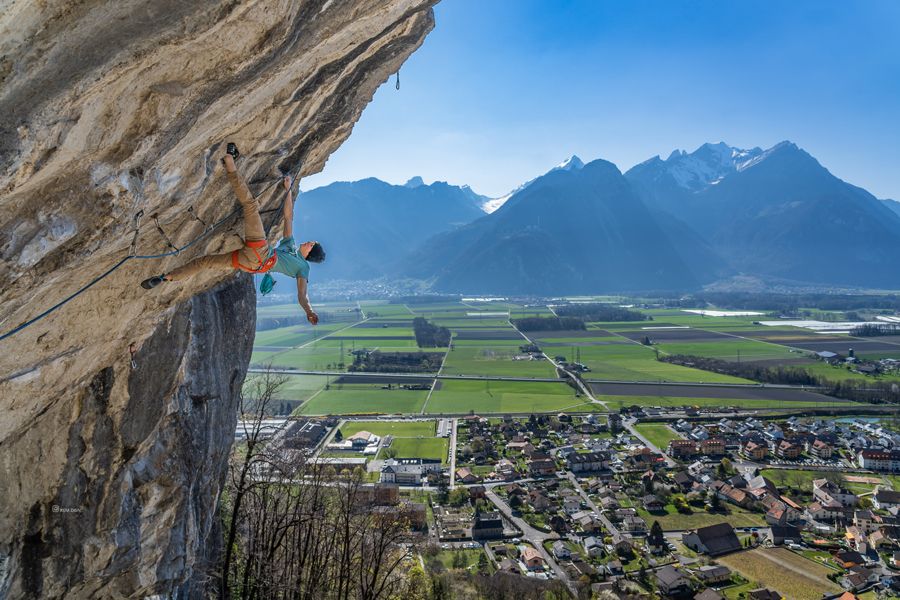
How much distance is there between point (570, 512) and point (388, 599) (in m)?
22.3

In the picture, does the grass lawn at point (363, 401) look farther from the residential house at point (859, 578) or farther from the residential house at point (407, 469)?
the residential house at point (859, 578)

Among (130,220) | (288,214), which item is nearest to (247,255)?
(288,214)

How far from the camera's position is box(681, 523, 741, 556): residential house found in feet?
101

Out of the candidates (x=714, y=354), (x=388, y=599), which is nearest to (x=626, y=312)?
(x=714, y=354)

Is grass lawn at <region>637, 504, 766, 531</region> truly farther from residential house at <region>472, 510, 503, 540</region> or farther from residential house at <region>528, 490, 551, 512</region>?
residential house at <region>472, 510, 503, 540</region>

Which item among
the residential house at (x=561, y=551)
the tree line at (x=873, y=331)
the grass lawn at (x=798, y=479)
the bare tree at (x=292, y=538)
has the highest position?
the bare tree at (x=292, y=538)

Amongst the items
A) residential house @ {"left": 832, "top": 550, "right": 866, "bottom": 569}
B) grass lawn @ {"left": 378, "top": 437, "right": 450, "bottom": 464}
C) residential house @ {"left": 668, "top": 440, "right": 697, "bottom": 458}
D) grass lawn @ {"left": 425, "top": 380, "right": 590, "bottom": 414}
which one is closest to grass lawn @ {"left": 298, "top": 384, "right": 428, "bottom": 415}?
grass lawn @ {"left": 425, "top": 380, "right": 590, "bottom": 414}

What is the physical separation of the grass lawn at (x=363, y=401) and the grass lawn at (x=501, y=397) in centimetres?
245

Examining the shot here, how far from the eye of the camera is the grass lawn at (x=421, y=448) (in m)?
44.9

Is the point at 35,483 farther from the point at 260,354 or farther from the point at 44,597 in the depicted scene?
the point at 260,354

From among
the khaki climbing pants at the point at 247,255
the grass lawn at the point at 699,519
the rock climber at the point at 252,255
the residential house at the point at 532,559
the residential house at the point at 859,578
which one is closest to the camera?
the rock climber at the point at 252,255

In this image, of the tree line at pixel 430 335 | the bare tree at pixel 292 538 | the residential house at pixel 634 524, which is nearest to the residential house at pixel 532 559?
the residential house at pixel 634 524

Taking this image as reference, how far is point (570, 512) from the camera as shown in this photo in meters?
35.9

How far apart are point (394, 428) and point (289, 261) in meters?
47.7
